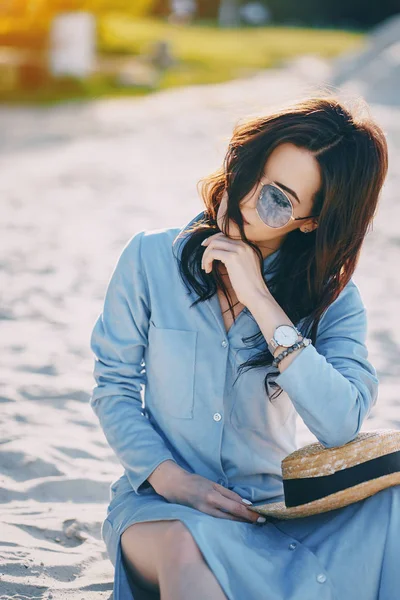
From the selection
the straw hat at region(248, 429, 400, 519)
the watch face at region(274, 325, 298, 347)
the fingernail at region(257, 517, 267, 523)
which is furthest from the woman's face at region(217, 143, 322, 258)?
the fingernail at region(257, 517, 267, 523)

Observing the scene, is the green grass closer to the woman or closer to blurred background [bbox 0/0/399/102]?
blurred background [bbox 0/0/399/102]

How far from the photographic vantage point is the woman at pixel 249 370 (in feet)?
6.86

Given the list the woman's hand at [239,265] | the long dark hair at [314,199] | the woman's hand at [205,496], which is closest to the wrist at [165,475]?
the woman's hand at [205,496]

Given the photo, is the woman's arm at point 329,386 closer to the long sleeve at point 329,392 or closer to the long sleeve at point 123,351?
the long sleeve at point 329,392

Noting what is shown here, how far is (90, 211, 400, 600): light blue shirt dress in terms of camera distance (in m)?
2.11

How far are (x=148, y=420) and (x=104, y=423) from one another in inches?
4.5

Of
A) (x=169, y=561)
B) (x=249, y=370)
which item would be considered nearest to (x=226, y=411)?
(x=249, y=370)

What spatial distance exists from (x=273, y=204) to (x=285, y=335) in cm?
31

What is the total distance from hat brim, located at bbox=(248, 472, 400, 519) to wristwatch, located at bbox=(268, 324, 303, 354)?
1.17 feet

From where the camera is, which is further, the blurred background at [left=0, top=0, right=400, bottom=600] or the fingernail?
the blurred background at [left=0, top=0, right=400, bottom=600]

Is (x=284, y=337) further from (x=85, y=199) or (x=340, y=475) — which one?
(x=85, y=199)

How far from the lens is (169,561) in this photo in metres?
1.99

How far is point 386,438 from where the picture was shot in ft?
7.04

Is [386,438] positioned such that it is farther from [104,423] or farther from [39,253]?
[39,253]
